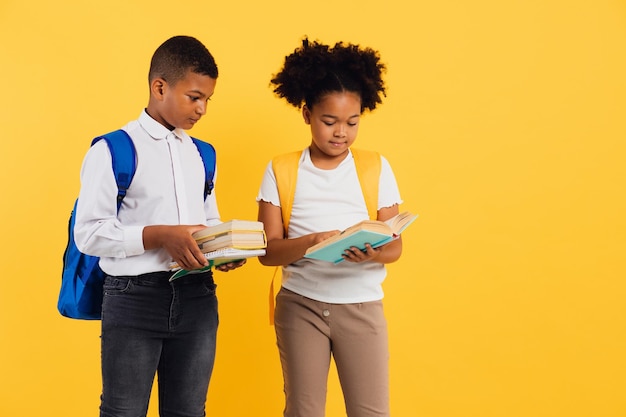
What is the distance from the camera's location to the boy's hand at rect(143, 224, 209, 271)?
1.68 meters

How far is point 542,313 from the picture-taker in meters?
2.87

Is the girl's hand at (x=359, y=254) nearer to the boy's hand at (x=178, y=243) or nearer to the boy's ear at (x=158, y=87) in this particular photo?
the boy's hand at (x=178, y=243)

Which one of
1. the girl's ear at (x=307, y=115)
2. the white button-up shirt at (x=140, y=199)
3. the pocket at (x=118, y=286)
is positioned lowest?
the pocket at (x=118, y=286)

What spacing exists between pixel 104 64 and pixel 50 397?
1323 mm

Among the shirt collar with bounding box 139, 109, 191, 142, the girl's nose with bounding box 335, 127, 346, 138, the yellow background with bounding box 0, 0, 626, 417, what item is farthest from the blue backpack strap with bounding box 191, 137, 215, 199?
the yellow background with bounding box 0, 0, 626, 417

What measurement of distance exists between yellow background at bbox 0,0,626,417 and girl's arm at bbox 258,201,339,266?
694mm

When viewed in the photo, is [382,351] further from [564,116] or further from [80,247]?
[564,116]

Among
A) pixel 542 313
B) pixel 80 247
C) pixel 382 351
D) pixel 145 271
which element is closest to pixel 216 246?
pixel 145 271

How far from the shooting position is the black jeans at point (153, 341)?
175 cm

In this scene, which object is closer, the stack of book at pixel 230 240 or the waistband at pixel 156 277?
the stack of book at pixel 230 240

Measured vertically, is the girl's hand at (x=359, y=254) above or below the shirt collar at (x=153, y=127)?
below

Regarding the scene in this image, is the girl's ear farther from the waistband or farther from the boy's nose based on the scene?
the waistband

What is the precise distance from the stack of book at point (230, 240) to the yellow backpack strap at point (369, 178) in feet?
1.49

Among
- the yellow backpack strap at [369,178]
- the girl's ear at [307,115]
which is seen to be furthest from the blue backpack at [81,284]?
the yellow backpack strap at [369,178]
